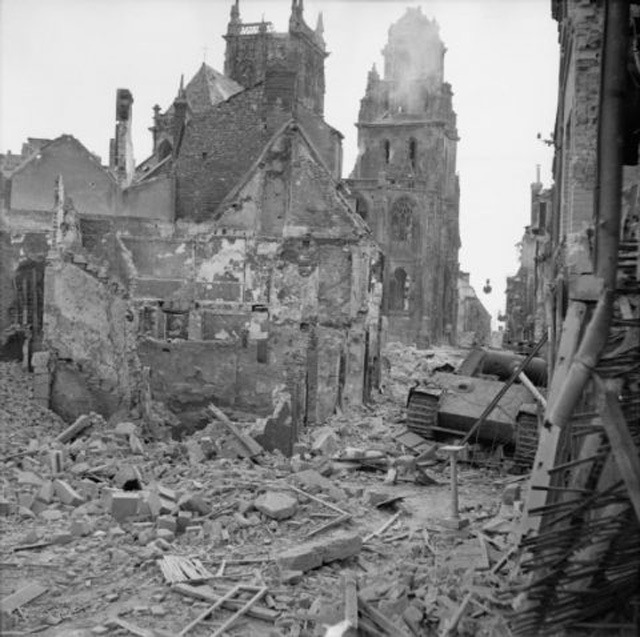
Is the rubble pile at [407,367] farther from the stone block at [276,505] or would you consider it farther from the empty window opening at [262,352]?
the stone block at [276,505]

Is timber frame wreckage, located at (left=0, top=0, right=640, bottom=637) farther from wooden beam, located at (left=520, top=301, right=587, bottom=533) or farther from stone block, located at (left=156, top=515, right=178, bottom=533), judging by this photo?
stone block, located at (left=156, top=515, right=178, bottom=533)

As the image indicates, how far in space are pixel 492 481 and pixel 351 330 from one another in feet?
30.2

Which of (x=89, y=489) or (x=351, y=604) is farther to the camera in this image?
(x=89, y=489)

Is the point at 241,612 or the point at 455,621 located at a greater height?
the point at 455,621

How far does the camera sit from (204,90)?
39.1 meters

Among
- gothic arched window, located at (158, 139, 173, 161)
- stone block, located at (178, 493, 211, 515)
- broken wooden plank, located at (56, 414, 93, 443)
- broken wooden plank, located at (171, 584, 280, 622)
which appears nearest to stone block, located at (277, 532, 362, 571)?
broken wooden plank, located at (171, 584, 280, 622)

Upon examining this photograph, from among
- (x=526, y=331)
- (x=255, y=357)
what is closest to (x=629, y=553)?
(x=255, y=357)

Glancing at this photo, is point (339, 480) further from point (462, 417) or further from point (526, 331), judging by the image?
point (526, 331)

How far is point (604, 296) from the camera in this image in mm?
4473

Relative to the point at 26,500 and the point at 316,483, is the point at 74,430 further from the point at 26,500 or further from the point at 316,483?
the point at 316,483

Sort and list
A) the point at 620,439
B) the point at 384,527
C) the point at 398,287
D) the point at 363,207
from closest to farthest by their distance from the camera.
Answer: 1. the point at 620,439
2. the point at 384,527
3. the point at 398,287
4. the point at 363,207

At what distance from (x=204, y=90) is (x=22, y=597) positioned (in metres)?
34.6

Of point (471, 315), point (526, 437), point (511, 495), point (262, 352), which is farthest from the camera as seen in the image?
point (471, 315)

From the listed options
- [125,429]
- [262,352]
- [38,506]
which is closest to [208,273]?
[262,352]
